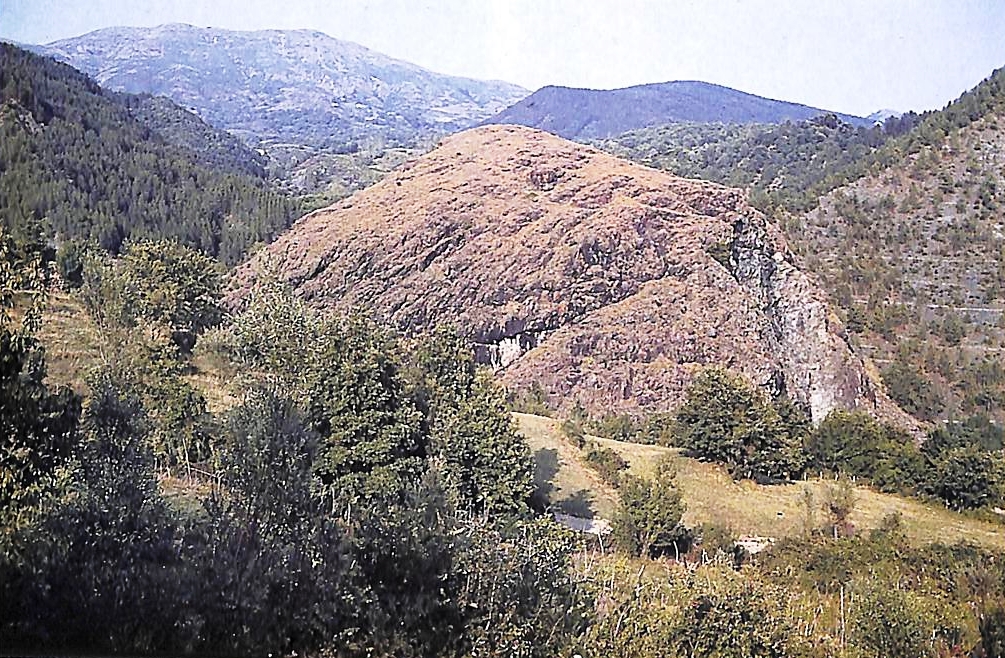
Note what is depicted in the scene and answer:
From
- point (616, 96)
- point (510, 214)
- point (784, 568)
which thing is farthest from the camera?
point (616, 96)

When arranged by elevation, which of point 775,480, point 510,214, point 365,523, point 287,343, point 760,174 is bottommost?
point 775,480

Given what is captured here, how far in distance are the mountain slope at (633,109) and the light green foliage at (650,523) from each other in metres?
87.9

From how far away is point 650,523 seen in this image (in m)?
7.36

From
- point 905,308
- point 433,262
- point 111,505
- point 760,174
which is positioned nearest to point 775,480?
point 111,505

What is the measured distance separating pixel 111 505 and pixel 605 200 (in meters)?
19.2

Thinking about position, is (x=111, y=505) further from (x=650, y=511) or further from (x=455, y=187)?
(x=455, y=187)

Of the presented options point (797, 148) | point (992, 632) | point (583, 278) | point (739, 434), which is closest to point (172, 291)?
point (739, 434)

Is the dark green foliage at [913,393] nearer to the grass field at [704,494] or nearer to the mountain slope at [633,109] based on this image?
the grass field at [704,494]

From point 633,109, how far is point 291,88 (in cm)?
4522

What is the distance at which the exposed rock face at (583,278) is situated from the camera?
18688 mm

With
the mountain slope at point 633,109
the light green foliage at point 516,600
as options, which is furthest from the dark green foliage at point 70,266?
the mountain slope at point 633,109

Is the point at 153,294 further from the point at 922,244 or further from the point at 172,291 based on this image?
the point at 922,244

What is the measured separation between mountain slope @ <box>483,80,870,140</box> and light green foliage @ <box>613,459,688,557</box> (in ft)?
288

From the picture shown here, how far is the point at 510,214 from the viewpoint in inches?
836
